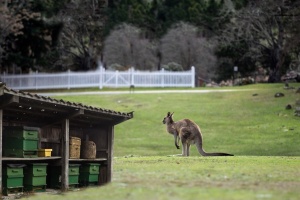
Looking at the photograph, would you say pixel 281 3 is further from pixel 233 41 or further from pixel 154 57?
pixel 154 57

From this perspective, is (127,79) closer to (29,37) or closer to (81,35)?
(29,37)

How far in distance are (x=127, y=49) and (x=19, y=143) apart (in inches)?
2276

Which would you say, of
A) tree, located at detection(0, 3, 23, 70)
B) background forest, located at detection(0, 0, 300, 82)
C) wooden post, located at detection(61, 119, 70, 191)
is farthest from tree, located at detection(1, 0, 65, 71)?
wooden post, located at detection(61, 119, 70, 191)

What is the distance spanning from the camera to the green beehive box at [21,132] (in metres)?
18.3

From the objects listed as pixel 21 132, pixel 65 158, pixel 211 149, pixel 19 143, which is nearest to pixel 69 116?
pixel 65 158

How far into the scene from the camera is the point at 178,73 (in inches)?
2463

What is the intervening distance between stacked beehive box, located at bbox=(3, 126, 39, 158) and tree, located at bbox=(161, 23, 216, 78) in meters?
56.1

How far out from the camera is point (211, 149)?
37125mm

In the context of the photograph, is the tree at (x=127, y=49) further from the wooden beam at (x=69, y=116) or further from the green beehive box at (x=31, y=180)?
the green beehive box at (x=31, y=180)

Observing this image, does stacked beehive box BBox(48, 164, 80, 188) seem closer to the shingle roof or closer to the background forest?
the shingle roof

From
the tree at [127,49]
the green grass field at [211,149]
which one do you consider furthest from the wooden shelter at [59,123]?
the tree at [127,49]

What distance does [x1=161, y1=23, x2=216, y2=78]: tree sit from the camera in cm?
7431

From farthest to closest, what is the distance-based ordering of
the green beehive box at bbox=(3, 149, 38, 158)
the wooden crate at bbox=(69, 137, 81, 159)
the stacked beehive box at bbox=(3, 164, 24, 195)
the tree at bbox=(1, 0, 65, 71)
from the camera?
1. the tree at bbox=(1, 0, 65, 71)
2. the wooden crate at bbox=(69, 137, 81, 159)
3. the green beehive box at bbox=(3, 149, 38, 158)
4. the stacked beehive box at bbox=(3, 164, 24, 195)

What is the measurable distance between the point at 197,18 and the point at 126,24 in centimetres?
785
